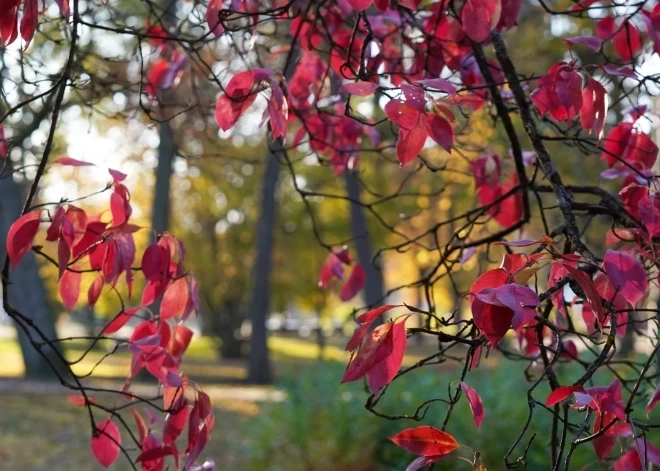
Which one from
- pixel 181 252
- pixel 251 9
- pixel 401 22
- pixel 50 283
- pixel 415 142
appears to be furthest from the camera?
pixel 50 283

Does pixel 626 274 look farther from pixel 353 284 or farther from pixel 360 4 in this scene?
pixel 353 284

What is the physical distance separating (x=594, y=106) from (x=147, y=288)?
3.30 feet

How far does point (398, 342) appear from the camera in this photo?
1.04 metres

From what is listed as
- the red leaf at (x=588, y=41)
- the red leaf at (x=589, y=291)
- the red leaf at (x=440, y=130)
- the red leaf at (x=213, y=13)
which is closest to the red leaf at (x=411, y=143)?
the red leaf at (x=440, y=130)

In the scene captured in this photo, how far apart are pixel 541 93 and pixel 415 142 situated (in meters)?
0.34

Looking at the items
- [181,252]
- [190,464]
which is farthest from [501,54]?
[190,464]

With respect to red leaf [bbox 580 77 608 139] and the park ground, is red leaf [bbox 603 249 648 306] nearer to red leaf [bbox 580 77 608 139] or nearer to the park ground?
red leaf [bbox 580 77 608 139]

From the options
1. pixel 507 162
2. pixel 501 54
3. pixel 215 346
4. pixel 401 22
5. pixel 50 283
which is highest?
pixel 401 22

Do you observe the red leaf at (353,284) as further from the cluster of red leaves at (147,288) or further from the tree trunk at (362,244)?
the tree trunk at (362,244)

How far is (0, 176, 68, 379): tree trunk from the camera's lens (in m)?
12.3

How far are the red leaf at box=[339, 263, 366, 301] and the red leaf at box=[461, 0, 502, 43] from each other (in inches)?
35.0

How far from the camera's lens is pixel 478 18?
1405 millimetres

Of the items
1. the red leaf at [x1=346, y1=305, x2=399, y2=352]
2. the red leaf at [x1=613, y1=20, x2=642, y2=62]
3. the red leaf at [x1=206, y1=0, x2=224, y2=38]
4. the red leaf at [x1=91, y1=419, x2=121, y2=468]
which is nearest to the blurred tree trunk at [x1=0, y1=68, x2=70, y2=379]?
the red leaf at [x1=91, y1=419, x2=121, y2=468]

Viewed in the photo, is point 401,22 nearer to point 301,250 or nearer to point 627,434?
point 627,434
